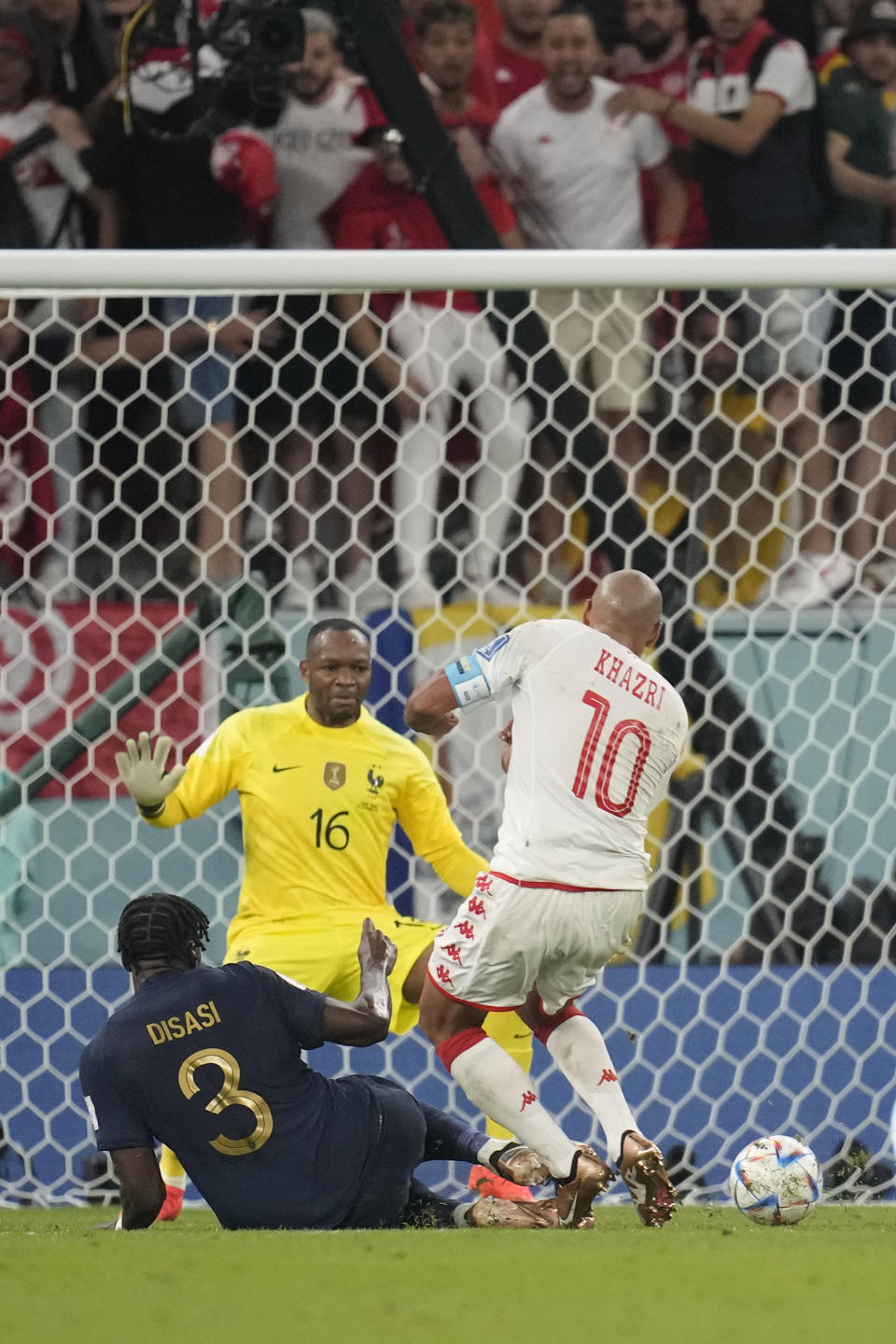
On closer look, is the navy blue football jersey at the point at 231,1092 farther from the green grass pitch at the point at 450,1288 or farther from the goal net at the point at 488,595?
the goal net at the point at 488,595

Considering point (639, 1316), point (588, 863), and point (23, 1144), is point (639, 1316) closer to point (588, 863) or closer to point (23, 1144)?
point (588, 863)

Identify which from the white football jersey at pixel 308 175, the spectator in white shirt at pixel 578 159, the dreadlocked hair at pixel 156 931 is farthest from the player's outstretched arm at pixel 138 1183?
the spectator in white shirt at pixel 578 159

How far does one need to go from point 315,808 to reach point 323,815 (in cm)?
3

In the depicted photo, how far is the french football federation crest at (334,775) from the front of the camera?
4617 millimetres

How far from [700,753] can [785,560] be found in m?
0.75

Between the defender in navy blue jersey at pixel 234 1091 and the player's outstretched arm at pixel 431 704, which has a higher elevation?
the player's outstretched arm at pixel 431 704

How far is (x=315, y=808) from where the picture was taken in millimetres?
4598

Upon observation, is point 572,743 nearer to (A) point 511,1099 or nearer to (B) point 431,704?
(B) point 431,704

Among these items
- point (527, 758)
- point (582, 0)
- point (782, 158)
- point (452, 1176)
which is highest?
point (582, 0)

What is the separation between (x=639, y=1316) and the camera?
2350mm

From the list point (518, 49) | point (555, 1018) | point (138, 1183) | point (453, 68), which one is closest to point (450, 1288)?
point (138, 1183)

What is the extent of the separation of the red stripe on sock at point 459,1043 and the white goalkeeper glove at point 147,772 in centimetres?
95

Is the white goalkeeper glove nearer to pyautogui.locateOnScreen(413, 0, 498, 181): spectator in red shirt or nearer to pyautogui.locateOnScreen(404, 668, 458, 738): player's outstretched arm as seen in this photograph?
pyautogui.locateOnScreen(404, 668, 458, 738): player's outstretched arm

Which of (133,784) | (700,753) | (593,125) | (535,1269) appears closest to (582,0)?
(593,125)
